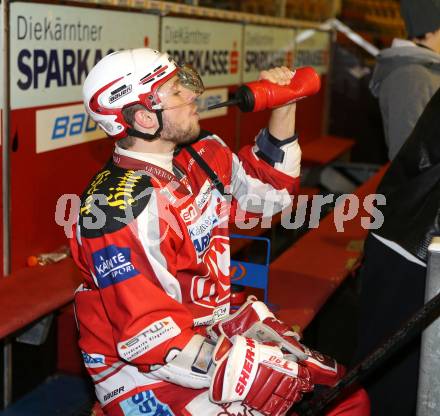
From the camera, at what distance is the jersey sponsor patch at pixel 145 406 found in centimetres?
235

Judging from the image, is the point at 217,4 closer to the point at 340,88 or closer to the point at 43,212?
the point at 43,212

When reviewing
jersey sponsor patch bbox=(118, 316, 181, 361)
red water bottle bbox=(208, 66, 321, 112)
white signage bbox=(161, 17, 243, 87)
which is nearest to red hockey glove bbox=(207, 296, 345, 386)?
jersey sponsor patch bbox=(118, 316, 181, 361)

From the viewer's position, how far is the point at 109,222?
7.36 feet

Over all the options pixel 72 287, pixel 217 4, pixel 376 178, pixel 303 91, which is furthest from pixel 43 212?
pixel 376 178

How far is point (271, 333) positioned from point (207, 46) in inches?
138

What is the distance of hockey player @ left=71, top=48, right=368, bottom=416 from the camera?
2.19 m

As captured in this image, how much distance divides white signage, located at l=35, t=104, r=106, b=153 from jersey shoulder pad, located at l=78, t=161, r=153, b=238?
140cm

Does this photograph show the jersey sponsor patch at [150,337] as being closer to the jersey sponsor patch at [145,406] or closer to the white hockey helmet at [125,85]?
the jersey sponsor patch at [145,406]

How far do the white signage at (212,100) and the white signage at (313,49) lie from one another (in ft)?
6.83

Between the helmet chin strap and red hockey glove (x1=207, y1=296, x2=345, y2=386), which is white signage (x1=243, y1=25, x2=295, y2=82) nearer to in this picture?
the helmet chin strap

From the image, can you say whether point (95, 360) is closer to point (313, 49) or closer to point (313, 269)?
point (313, 269)

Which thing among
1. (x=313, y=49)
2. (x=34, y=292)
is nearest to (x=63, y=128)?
(x=34, y=292)

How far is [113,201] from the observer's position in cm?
229

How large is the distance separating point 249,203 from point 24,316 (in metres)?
1.06
